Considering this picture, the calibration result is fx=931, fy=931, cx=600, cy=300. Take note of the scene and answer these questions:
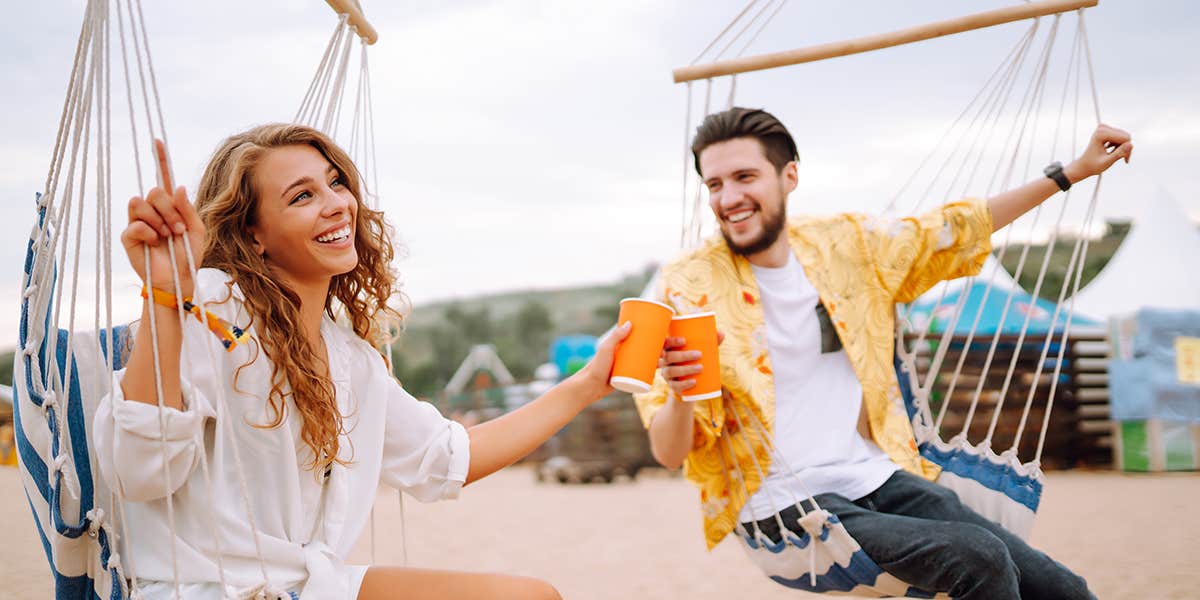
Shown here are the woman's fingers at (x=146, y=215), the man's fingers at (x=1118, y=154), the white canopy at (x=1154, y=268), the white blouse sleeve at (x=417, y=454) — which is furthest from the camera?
the white canopy at (x=1154, y=268)

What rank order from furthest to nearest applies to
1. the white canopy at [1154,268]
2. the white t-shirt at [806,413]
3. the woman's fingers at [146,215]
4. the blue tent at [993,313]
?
the white canopy at [1154,268]
the blue tent at [993,313]
the white t-shirt at [806,413]
the woman's fingers at [146,215]

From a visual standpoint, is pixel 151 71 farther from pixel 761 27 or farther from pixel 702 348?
pixel 761 27

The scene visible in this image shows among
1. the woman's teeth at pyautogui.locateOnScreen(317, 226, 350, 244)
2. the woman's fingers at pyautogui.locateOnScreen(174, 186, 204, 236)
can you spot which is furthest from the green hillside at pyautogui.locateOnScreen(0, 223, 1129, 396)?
the woman's fingers at pyautogui.locateOnScreen(174, 186, 204, 236)

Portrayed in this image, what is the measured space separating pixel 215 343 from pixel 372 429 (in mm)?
372

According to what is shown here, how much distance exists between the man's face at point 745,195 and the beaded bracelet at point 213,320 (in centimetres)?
138

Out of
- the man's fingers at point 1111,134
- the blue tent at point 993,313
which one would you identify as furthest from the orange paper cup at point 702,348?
the blue tent at point 993,313

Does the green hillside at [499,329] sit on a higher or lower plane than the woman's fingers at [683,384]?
lower

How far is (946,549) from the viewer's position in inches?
76.1

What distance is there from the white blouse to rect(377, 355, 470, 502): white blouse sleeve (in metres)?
0.12

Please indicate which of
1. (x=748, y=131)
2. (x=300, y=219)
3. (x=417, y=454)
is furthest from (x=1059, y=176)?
(x=300, y=219)

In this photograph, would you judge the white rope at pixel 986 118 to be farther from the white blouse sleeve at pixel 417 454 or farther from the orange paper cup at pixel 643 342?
the white blouse sleeve at pixel 417 454

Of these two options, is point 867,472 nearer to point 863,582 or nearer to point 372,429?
point 863,582

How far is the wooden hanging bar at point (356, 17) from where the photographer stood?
2.09m

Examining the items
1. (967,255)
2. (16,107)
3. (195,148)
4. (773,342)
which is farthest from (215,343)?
(967,255)
